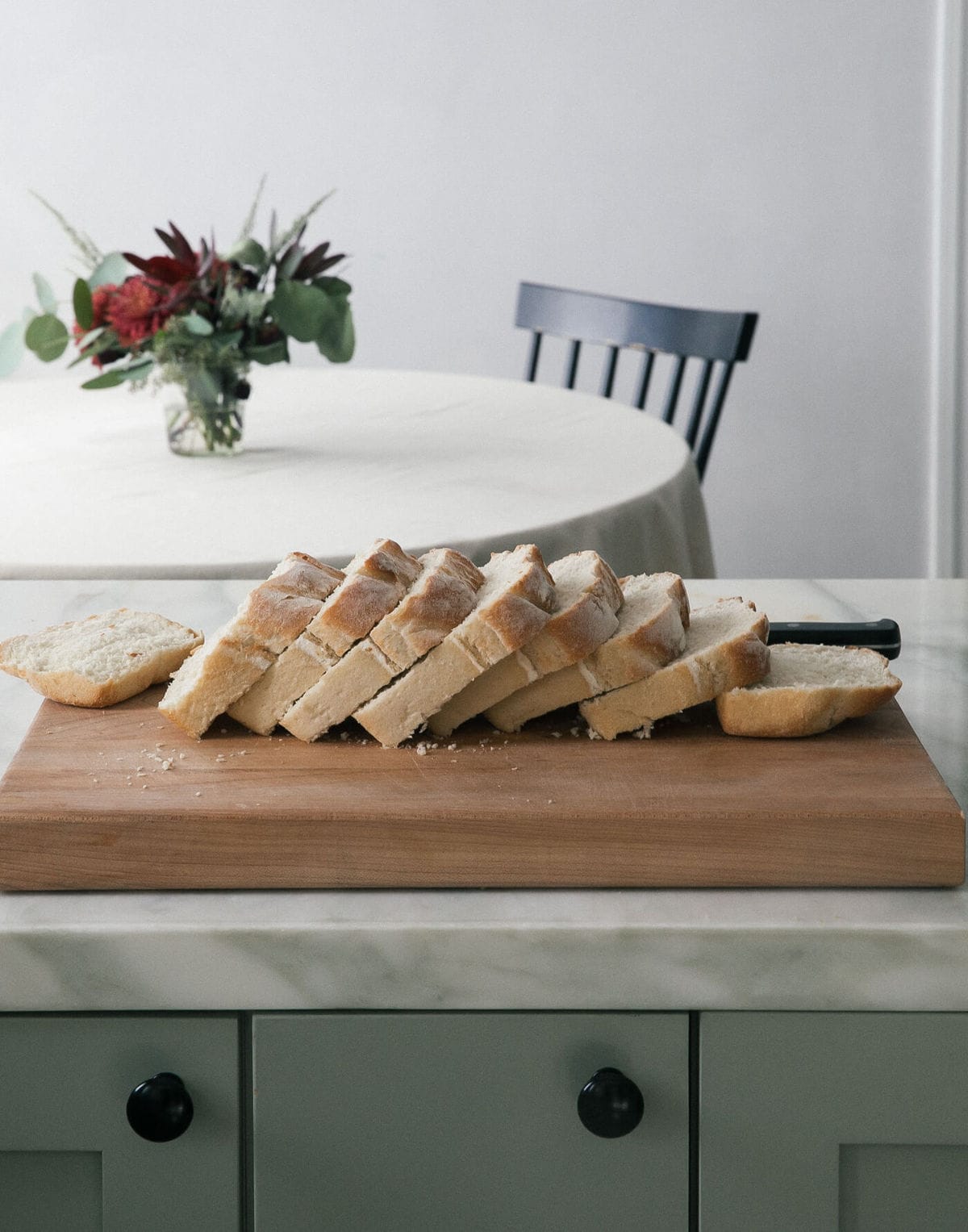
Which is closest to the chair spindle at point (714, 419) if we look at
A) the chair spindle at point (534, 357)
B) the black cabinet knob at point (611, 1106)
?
the chair spindle at point (534, 357)

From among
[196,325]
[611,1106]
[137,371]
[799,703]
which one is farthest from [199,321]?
[611,1106]

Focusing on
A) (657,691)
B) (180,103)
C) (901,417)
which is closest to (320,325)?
(657,691)

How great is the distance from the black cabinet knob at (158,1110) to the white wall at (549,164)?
3.56m

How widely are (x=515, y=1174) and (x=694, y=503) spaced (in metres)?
1.48

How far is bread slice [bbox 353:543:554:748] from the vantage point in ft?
2.72

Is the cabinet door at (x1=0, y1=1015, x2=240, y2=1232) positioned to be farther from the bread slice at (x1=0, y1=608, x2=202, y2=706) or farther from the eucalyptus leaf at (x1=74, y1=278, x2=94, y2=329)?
the eucalyptus leaf at (x1=74, y1=278, x2=94, y2=329)

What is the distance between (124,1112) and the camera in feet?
2.58

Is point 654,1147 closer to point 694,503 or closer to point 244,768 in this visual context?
point 244,768

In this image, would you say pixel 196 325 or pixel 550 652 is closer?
pixel 550 652

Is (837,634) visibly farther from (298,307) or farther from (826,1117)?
(298,307)

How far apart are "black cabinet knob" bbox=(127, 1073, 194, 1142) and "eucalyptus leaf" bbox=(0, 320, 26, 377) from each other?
1589 mm

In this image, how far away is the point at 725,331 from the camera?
2.78 metres

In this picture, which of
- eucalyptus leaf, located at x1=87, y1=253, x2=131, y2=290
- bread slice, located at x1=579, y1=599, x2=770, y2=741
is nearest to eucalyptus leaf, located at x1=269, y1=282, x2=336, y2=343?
eucalyptus leaf, located at x1=87, y1=253, x2=131, y2=290

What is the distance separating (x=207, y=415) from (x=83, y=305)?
24cm
